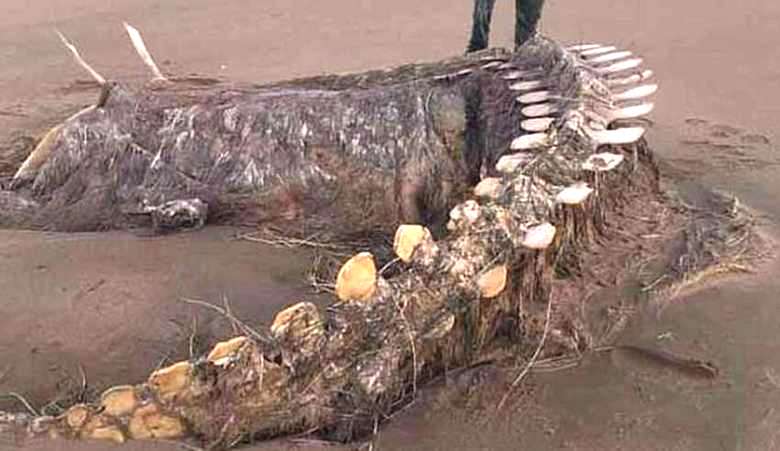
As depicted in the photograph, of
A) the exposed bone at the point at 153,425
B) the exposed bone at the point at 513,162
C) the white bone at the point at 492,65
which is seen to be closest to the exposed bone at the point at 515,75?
the white bone at the point at 492,65

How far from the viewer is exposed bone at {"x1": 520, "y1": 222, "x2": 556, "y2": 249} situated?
3191mm

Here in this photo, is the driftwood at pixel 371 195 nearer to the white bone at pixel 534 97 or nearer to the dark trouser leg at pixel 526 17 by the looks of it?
the white bone at pixel 534 97

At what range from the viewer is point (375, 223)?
443 cm

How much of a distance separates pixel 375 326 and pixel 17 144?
3.66m

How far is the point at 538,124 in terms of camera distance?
161 inches

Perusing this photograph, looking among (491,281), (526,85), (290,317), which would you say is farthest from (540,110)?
(290,317)

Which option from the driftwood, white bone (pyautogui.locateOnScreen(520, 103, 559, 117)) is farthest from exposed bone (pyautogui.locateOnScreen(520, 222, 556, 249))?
white bone (pyautogui.locateOnScreen(520, 103, 559, 117))

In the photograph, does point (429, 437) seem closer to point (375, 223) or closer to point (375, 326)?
point (375, 326)

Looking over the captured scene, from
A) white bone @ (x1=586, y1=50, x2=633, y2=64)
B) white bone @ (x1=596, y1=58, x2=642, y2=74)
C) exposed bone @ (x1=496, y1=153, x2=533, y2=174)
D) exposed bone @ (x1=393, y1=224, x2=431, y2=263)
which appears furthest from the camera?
white bone @ (x1=586, y1=50, x2=633, y2=64)

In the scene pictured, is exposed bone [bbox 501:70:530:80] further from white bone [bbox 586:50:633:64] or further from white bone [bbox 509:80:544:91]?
white bone [bbox 586:50:633:64]

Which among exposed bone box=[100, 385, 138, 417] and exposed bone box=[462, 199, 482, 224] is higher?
exposed bone box=[462, 199, 482, 224]

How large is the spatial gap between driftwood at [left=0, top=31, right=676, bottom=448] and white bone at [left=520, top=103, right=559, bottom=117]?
0.01 m

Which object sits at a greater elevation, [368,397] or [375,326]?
[375,326]

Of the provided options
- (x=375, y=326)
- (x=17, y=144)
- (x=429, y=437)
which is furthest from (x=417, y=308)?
(x=17, y=144)
